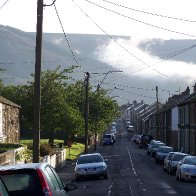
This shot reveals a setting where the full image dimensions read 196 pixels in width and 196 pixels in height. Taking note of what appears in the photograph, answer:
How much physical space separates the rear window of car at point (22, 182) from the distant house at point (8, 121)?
3838 cm

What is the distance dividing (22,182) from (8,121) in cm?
4453

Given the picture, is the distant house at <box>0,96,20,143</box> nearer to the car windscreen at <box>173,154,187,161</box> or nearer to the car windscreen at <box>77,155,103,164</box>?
the car windscreen at <box>77,155,103,164</box>

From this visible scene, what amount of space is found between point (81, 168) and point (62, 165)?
17.7 m

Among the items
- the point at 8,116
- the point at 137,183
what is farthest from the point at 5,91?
the point at 137,183

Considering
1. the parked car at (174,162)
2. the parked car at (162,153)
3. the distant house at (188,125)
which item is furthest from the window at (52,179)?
the distant house at (188,125)

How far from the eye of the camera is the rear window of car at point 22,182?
40.6 ft

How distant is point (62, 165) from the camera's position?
56.8 metres

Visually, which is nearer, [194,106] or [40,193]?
[40,193]

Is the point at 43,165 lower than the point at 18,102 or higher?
lower

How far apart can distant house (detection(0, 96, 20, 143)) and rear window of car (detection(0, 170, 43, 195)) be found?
126 ft

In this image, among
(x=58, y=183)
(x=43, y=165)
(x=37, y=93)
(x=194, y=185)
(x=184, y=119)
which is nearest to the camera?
(x=43, y=165)

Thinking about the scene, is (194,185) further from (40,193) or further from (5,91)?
(5,91)

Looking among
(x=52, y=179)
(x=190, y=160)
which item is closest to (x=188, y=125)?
(x=190, y=160)

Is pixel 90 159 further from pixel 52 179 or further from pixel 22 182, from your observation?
pixel 22 182
